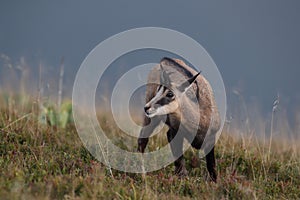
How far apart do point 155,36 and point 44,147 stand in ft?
10.6

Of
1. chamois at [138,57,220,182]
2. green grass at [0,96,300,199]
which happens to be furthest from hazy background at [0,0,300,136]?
chamois at [138,57,220,182]

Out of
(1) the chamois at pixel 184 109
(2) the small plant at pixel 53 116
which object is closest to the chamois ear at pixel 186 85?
(1) the chamois at pixel 184 109

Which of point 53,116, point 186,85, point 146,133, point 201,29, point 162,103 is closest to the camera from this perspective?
point 162,103

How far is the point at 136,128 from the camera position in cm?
1184

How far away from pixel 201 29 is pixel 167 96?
63544 mm

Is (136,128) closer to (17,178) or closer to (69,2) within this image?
(17,178)

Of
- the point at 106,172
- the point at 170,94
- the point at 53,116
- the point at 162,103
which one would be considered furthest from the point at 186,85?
the point at 53,116

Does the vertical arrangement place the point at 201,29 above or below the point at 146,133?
above

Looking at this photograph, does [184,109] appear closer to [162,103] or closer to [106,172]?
[162,103]

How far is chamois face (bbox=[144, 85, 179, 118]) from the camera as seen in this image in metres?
8.66

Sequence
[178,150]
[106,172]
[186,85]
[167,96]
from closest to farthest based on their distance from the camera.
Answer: [106,172]
[167,96]
[186,85]
[178,150]

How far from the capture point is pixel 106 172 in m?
8.69

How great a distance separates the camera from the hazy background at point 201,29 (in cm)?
5253

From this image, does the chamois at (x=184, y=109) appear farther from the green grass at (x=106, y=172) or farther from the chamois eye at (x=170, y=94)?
the green grass at (x=106, y=172)
